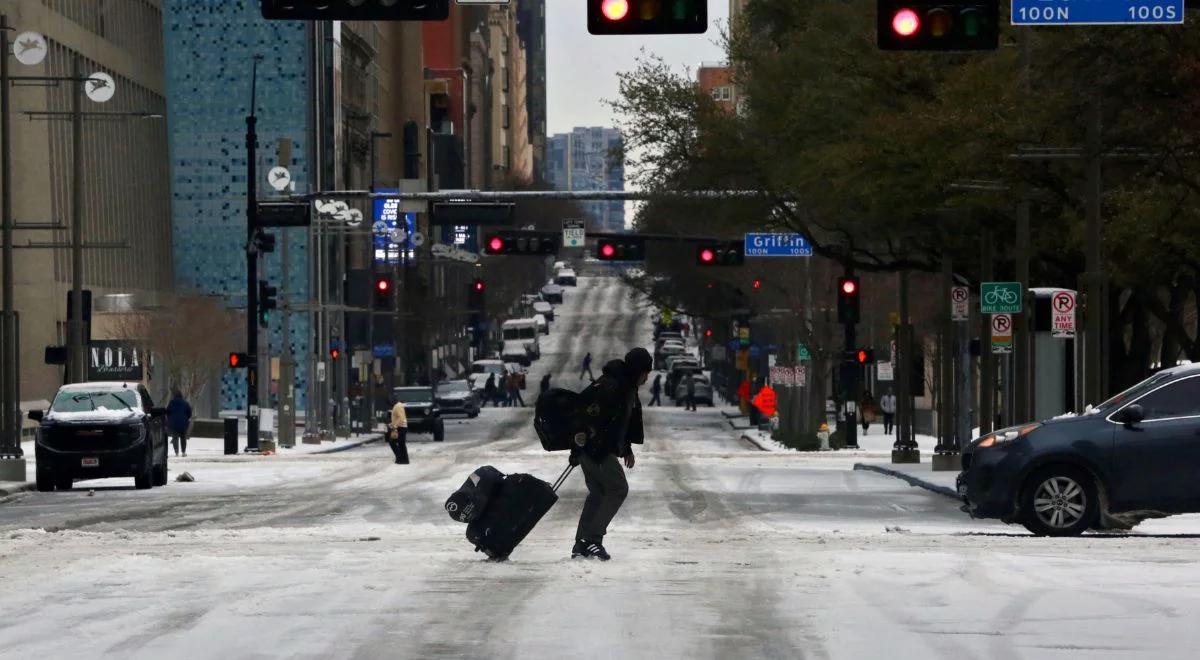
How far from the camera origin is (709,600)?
14938mm

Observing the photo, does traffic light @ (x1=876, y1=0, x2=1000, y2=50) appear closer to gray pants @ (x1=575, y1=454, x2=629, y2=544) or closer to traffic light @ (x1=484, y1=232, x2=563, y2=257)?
gray pants @ (x1=575, y1=454, x2=629, y2=544)

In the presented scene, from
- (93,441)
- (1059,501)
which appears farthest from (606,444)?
(93,441)

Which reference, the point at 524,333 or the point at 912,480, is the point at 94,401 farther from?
the point at 524,333

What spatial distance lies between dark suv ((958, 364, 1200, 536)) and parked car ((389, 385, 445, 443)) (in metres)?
52.7

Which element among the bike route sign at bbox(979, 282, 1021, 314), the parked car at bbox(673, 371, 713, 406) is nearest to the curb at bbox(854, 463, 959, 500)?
the bike route sign at bbox(979, 282, 1021, 314)

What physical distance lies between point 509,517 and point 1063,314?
18.4 meters

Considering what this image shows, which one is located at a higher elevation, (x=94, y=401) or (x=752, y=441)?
(x=94, y=401)

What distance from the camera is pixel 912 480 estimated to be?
40.0 metres

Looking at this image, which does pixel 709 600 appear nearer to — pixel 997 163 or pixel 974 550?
pixel 974 550

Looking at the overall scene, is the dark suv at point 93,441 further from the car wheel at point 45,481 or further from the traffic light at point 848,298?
the traffic light at point 848,298

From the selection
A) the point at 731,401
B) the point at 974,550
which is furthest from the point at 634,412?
the point at 731,401

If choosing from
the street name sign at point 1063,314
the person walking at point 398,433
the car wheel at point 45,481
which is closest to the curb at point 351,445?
the person walking at point 398,433

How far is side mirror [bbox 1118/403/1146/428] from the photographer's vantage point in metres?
23.0

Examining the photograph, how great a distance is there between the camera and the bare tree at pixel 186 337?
87000mm
